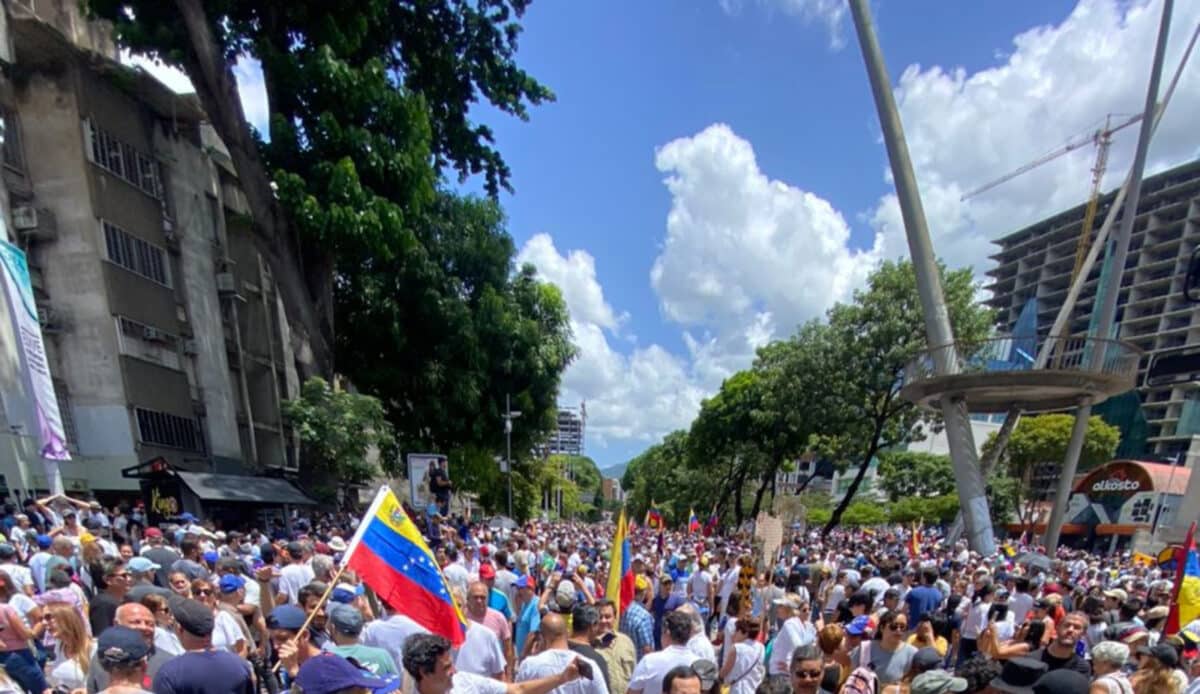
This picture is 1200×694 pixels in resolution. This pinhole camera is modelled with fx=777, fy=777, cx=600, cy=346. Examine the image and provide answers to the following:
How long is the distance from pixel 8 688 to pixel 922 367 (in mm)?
17826

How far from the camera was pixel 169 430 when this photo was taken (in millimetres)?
21781

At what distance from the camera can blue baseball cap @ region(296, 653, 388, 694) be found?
10.1 ft

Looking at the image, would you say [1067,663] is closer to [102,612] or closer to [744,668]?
[744,668]

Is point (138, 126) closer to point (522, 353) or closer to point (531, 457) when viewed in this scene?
point (522, 353)

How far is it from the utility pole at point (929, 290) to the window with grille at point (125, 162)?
758 inches

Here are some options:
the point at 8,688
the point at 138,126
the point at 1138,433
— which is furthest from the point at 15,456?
the point at 1138,433

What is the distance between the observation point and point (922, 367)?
18125 mm

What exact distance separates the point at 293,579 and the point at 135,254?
17.0 metres

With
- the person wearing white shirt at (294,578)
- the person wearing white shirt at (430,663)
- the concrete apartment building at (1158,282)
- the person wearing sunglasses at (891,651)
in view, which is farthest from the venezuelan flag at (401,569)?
the concrete apartment building at (1158,282)

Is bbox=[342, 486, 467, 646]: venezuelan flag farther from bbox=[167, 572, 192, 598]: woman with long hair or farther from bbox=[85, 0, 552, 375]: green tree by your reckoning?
bbox=[85, 0, 552, 375]: green tree

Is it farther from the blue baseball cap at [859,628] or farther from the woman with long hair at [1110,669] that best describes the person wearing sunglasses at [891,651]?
the woman with long hair at [1110,669]

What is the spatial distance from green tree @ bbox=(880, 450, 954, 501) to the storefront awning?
59.5 metres

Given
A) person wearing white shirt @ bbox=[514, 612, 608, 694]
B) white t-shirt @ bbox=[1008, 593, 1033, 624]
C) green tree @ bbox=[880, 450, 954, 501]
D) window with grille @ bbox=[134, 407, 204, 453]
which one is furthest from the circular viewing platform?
green tree @ bbox=[880, 450, 954, 501]

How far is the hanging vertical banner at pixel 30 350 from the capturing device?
44.0ft
